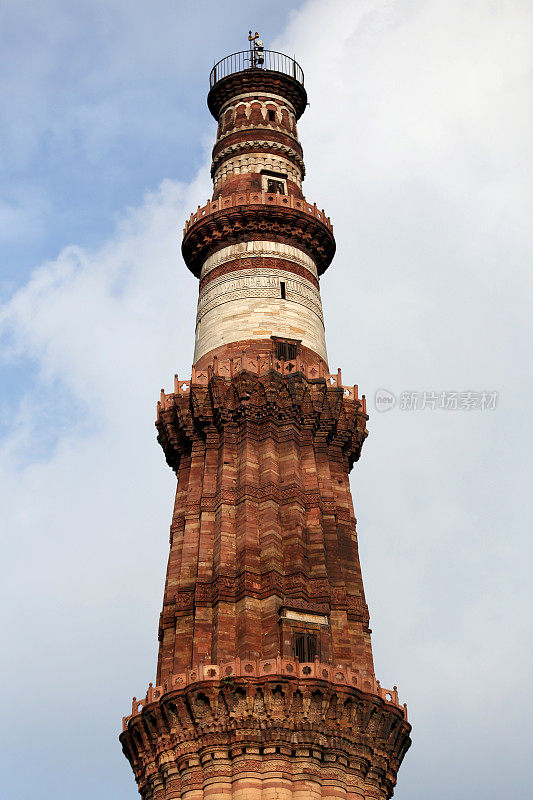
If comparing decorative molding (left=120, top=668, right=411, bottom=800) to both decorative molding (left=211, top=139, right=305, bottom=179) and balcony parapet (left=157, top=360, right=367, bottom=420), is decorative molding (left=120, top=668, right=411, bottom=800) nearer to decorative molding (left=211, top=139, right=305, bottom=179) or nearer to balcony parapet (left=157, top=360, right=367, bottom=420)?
balcony parapet (left=157, top=360, right=367, bottom=420)

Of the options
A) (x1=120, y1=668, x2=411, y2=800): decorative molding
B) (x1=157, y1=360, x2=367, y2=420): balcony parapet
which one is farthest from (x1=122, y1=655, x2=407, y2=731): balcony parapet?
(x1=157, y1=360, x2=367, y2=420): balcony parapet

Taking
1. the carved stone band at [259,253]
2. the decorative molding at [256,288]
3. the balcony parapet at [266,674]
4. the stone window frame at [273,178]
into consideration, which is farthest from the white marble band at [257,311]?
the balcony parapet at [266,674]

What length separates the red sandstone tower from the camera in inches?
1246

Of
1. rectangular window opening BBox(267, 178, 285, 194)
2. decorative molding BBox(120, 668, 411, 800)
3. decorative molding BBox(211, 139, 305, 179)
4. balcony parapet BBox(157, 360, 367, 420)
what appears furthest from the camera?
decorative molding BBox(211, 139, 305, 179)

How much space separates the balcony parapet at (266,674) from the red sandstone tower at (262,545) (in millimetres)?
65

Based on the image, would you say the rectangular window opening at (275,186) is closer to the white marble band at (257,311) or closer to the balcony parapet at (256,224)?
the balcony parapet at (256,224)

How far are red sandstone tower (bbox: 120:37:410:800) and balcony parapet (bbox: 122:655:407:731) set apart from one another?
2.6 inches

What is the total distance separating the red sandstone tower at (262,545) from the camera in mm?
31641

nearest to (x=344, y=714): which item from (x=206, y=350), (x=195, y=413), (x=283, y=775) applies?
(x=283, y=775)

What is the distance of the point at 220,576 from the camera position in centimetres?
3550

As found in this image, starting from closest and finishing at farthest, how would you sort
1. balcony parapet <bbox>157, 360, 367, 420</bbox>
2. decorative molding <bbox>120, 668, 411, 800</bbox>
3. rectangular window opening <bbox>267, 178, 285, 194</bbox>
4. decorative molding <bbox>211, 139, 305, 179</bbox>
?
decorative molding <bbox>120, 668, 411, 800</bbox> < balcony parapet <bbox>157, 360, 367, 420</bbox> < rectangular window opening <bbox>267, 178, 285, 194</bbox> < decorative molding <bbox>211, 139, 305, 179</bbox>

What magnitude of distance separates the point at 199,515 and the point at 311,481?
4.26 metres

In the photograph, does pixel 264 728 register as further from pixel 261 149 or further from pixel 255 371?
pixel 261 149

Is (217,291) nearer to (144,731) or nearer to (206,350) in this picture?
(206,350)
